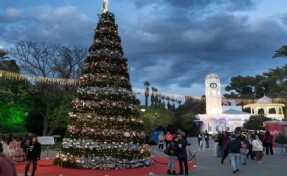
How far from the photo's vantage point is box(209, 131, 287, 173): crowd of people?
43.0 ft

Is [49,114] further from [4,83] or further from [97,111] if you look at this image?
[97,111]

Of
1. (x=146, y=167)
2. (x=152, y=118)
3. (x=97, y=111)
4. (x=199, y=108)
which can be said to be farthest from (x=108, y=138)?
(x=199, y=108)

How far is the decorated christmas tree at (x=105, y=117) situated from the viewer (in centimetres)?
1316

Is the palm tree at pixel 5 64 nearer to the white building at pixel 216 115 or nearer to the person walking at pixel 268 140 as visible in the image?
the person walking at pixel 268 140

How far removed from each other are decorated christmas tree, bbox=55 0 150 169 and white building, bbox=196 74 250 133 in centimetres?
5471

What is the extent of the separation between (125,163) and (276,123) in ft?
67.9

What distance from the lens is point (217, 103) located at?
224 feet

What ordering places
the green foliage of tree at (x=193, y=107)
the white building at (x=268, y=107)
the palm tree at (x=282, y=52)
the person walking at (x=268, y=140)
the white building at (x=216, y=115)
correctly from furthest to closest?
1. the green foliage of tree at (x=193, y=107)
2. the white building at (x=216, y=115)
3. the white building at (x=268, y=107)
4. the palm tree at (x=282, y=52)
5. the person walking at (x=268, y=140)

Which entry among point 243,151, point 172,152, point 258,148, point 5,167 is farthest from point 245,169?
point 5,167

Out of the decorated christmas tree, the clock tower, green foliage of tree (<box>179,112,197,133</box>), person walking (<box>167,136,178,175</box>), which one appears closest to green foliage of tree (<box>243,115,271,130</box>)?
the clock tower

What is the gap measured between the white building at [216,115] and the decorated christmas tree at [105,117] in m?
54.7

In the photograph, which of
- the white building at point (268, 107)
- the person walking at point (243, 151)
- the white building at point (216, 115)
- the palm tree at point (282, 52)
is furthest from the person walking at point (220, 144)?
the white building at point (268, 107)

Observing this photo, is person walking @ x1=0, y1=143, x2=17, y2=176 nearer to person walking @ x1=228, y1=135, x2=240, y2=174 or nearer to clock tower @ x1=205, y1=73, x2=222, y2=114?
person walking @ x1=228, y1=135, x2=240, y2=174

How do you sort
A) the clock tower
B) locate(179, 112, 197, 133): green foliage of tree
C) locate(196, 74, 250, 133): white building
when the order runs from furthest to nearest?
the clock tower, locate(196, 74, 250, 133): white building, locate(179, 112, 197, 133): green foliage of tree
